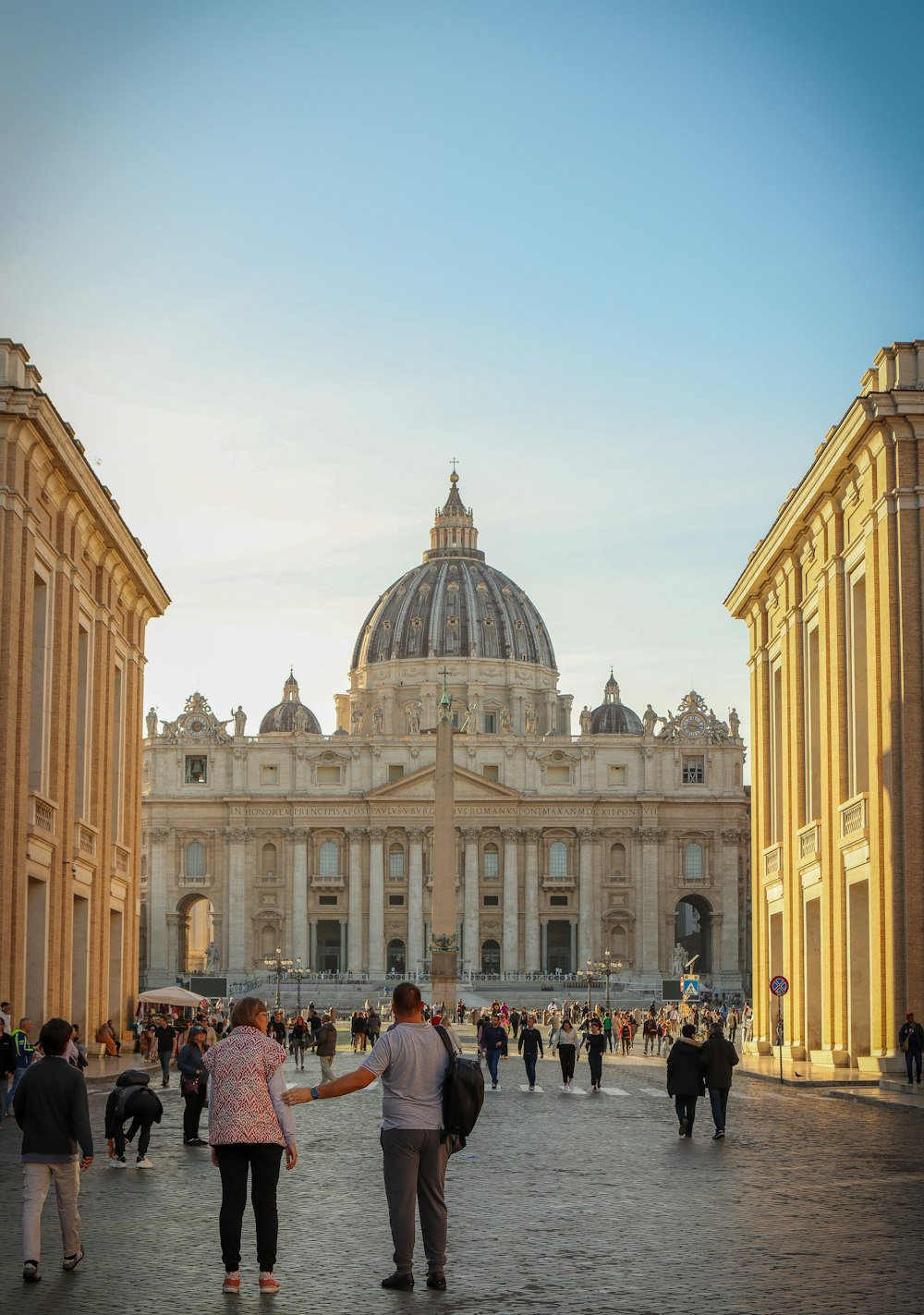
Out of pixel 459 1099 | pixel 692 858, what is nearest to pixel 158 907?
pixel 692 858

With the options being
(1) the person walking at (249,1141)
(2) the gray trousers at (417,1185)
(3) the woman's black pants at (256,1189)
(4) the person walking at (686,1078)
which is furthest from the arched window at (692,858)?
(3) the woman's black pants at (256,1189)

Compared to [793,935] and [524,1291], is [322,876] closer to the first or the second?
[793,935]

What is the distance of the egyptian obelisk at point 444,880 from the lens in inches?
2034

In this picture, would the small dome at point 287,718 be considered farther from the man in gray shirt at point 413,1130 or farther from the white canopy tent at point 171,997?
the man in gray shirt at point 413,1130

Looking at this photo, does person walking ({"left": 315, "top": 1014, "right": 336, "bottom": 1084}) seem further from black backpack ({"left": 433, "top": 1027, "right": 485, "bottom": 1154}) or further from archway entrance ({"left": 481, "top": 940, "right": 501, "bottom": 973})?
archway entrance ({"left": 481, "top": 940, "right": 501, "bottom": 973})

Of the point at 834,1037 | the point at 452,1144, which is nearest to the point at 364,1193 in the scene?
the point at 452,1144

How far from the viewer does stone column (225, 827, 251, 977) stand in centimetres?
12431

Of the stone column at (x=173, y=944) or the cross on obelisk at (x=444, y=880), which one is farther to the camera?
the stone column at (x=173, y=944)

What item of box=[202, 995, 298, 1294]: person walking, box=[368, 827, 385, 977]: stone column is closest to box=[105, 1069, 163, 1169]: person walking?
box=[202, 995, 298, 1294]: person walking

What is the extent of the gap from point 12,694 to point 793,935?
18.2m

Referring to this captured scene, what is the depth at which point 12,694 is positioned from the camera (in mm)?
34469

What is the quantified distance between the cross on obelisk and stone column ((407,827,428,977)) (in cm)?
6409

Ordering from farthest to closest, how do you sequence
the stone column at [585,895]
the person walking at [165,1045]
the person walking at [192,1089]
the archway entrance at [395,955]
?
the archway entrance at [395,955] < the stone column at [585,895] < the person walking at [165,1045] < the person walking at [192,1089]

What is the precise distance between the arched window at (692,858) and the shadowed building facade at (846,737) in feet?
256
